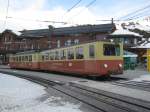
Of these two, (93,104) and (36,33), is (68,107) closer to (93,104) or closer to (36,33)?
(93,104)

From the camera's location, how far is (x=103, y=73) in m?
23.1

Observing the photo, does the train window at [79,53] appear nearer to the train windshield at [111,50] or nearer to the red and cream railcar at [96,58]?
the red and cream railcar at [96,58]

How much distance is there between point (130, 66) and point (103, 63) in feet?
54.9

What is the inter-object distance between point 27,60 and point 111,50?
21236 mm

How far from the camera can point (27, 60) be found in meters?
43.2

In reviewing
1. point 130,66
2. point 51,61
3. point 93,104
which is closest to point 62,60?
point 51,61

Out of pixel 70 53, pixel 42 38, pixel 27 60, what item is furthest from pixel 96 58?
pixel 42 38

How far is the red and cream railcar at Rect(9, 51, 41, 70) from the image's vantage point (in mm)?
39169

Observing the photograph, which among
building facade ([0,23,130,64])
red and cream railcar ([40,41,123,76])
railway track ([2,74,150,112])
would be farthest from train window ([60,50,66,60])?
building facade ([0,23,130,64])

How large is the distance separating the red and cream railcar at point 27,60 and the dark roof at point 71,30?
18.8 m

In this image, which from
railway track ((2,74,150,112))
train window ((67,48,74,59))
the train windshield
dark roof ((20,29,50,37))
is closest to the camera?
railway track ((2,74,150,112))

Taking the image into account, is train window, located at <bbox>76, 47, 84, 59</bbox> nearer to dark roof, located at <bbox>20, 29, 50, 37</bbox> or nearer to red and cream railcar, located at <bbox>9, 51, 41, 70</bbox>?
red and cream railcar, located at <bbox>9, 51, 41, 70</bbox>

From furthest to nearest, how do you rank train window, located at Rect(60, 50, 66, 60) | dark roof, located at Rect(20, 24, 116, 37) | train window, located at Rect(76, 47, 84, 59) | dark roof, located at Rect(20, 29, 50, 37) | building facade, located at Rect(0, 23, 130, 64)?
1. dark roof, located at Rect(20, 29, 50, 37)
2. building facade, located at Rect(0, 23, 130, 64)
3. dark roof, located at Rect(20, 24, 116, 37)
4. train window, located at Rect(60, 50, 66, 60)
5. train window, located at Rect(76, 47, 84, 59)

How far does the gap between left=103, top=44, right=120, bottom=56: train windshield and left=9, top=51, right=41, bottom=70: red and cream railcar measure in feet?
50.6
